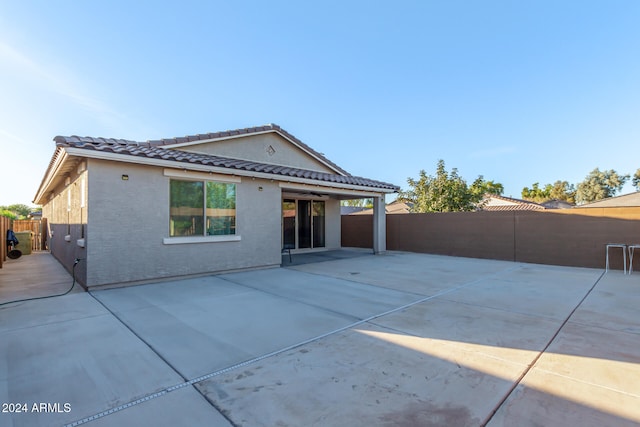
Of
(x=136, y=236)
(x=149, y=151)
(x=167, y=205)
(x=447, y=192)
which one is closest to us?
(x=136, y=236)

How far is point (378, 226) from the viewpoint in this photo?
14.2 m

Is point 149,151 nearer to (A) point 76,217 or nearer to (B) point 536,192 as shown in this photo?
(A) point 76,217

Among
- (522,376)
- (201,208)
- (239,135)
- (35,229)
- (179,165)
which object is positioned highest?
(239,135)

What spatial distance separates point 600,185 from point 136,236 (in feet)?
180

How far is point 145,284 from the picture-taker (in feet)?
23.4

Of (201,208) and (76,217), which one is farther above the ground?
(201,208)

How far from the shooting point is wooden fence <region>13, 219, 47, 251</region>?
18.6 metres

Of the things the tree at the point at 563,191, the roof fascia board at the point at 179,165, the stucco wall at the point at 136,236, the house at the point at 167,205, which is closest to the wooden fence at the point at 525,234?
the house at the point at 167,205

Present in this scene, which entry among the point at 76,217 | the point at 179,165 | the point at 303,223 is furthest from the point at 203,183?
the point at 303,223

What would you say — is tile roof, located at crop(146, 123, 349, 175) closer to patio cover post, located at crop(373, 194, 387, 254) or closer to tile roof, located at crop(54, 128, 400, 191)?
tile roof, located at crop(54, 128, 400, 191)

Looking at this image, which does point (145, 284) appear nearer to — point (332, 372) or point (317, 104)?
point (332, 372)

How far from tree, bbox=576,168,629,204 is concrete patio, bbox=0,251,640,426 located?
153 feet

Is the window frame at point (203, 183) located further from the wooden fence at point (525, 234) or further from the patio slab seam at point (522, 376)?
the wooden fence at point (525, 234)

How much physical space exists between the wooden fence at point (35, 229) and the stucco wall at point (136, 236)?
17245mm
